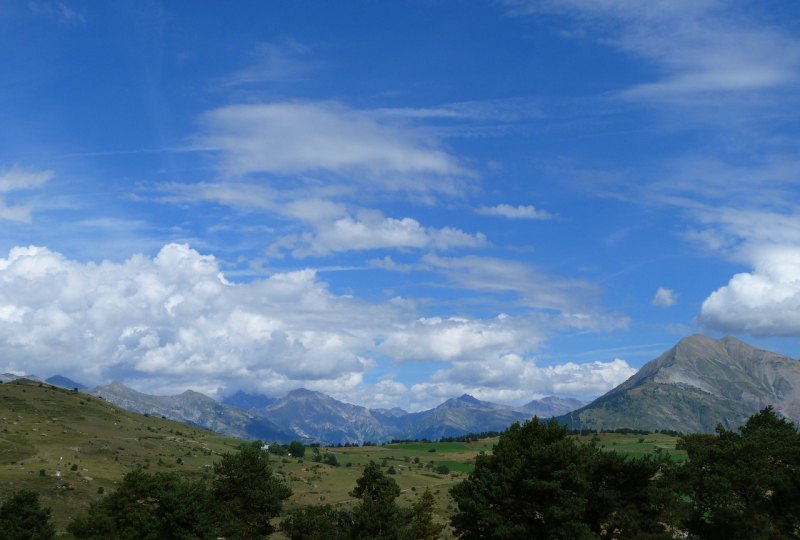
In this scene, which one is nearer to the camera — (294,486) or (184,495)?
(184,495)

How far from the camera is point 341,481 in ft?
609

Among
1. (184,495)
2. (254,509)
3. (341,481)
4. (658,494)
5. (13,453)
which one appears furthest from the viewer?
(341,481)

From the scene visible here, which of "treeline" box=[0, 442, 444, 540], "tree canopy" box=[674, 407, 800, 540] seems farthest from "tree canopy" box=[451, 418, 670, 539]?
"treeline" box=[0, 442, 444, 540]

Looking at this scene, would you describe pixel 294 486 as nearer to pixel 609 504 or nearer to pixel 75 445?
pixel 75 445

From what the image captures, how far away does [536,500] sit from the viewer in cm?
6556

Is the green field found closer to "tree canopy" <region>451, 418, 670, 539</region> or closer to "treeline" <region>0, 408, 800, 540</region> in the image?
"treeline" <region>0, 408, 800, 540</region>

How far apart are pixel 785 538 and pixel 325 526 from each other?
48.7 meters

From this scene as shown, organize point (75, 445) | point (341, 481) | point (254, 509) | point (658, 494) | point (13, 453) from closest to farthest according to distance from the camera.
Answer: point (658, 494) < point (254, 509) < point (13, 453) < point (75, 445) < point (341, 481)

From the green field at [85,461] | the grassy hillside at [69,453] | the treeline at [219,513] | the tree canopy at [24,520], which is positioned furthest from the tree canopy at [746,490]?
the grassy hillside at [69,453]

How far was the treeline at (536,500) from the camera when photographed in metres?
64.1

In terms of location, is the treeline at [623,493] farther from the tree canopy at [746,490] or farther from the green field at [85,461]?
the green field at [85,461]

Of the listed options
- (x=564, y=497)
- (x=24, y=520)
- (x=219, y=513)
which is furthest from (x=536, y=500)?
(x=24, y=520)

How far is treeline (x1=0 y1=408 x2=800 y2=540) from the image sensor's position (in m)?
64.1

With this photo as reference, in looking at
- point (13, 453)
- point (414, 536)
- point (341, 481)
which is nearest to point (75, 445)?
point (13, 453)
